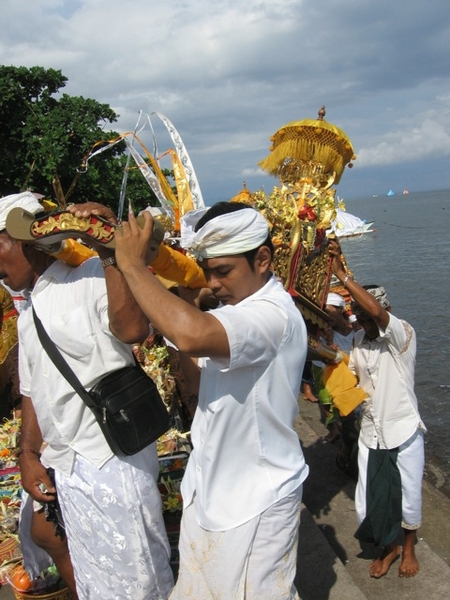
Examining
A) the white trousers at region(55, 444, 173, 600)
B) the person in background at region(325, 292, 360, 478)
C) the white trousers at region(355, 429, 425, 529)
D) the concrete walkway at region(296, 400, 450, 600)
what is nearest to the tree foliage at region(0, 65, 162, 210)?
the person in background at region(325, 292, 360, 478)

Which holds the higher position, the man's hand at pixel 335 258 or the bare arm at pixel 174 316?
the bare arm at pixel 174 316

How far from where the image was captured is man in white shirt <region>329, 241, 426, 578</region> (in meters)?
3.59

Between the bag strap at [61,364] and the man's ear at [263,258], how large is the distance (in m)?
0.87

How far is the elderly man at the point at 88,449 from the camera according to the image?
2.18m

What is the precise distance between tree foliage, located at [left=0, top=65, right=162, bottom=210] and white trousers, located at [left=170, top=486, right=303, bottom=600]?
28.8 feet

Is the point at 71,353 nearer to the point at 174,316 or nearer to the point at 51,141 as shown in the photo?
the point at 174,316

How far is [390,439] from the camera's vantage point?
142 inches

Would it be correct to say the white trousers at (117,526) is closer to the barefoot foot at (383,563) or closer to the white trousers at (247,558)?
the white trousers at (247,558)

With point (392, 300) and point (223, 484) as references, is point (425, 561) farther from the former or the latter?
point (392, 300)

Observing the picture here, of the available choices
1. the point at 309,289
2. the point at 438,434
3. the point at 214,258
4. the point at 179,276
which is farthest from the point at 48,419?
the point at 438,434

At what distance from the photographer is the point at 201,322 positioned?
159 cm

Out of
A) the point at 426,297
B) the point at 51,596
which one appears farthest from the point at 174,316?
the point at 426,297

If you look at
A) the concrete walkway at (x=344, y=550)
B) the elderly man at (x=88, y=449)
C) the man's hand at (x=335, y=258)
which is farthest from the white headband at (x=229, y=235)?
the concrete walkway at (x=344, y=550)

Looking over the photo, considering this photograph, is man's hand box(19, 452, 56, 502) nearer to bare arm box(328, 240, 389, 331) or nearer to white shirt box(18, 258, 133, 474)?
white shirt box(18, 258, 133, 474)
